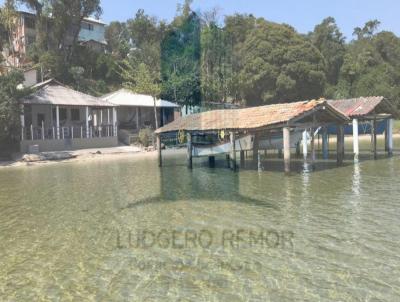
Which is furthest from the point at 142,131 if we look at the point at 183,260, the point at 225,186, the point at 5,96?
the point at 183,260

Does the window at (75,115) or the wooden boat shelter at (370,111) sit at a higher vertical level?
the window at (75,115)

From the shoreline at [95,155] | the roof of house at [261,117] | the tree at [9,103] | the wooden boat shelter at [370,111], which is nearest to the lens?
the roof of house at [261,117]

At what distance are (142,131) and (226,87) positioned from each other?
1903 centimetres

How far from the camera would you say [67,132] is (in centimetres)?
3916

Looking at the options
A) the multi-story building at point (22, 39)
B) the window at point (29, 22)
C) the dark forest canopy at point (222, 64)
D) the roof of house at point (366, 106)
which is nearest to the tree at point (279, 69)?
the dark forest canopy at point (222, 64)

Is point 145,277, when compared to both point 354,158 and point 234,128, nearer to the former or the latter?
point 234,128

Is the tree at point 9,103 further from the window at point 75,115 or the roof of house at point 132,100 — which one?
the roof of house at point 132,100

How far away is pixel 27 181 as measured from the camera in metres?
23.8

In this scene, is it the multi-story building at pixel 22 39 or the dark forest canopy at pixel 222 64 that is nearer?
the dark forest canopy at pixel 222 64

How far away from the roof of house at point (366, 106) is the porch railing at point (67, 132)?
22036 mm

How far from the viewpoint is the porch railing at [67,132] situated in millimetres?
37000

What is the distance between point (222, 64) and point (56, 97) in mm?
26859

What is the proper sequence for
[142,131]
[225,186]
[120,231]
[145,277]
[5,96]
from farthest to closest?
[142,131] < [5,96] < [225,186] < [120,231] < [145,277]

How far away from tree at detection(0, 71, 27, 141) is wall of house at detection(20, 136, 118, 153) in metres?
2.05
